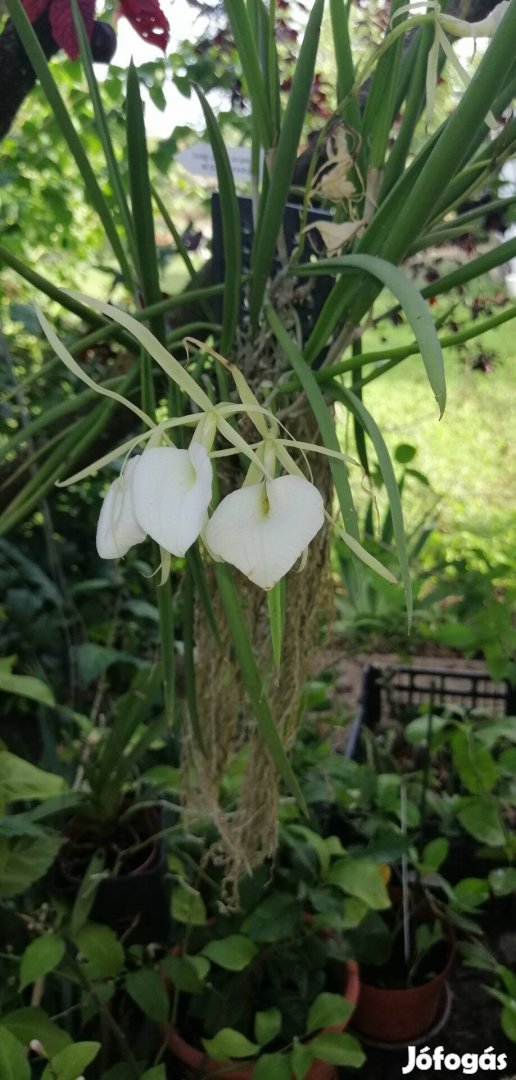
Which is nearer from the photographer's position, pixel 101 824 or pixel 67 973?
pixel 67 973

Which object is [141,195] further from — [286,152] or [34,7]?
[34,7]

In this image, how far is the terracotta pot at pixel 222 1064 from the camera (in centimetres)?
64

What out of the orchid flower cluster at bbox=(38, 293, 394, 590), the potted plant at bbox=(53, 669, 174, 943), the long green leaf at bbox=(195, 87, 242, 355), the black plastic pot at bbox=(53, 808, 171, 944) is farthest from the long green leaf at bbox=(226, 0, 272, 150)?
the black plastic pot at bbox=(53, 808, 171, 944)

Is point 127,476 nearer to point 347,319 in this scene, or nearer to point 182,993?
point 347,319

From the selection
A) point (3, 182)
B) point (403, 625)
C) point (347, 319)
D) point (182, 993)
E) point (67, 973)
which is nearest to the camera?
point (347, 319)

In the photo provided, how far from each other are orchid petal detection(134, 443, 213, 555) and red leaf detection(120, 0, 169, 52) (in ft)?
1.33

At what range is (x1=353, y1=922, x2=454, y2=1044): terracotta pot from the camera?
2.62 feet

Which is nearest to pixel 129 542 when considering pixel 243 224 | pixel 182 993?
pixel 243 224

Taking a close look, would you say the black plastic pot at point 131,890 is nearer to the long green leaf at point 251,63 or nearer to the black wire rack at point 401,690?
the black wire rack at point 401,690

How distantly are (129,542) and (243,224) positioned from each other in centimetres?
33

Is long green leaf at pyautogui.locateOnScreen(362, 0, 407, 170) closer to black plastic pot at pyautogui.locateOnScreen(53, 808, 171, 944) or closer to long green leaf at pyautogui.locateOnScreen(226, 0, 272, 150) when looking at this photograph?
long green leaf at pyautogui.locateOnScreen(226, 0, 272, 150)

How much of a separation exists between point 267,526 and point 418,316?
0.09 meters

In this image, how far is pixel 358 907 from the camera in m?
0.71

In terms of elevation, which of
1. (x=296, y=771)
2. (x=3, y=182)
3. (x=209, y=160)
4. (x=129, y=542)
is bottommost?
(x=296, y=771)
